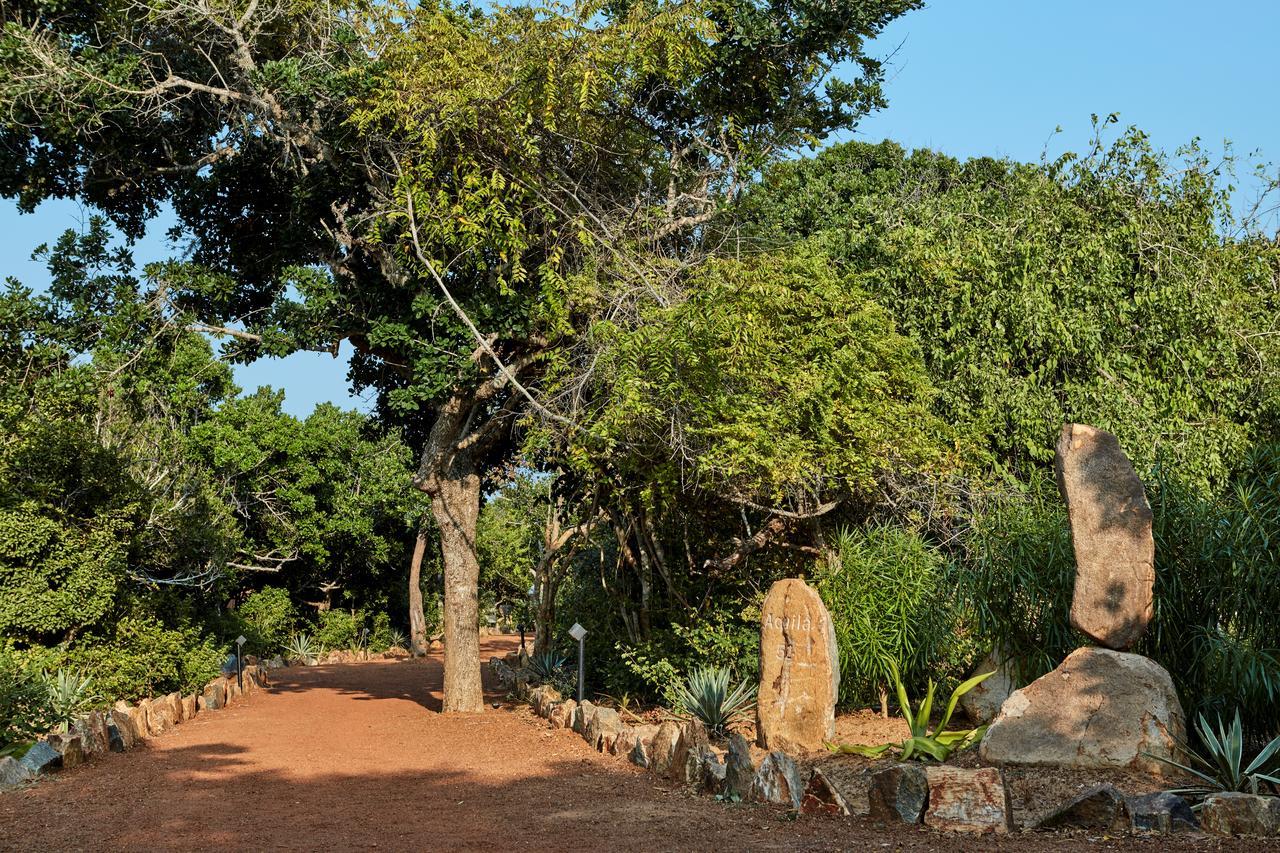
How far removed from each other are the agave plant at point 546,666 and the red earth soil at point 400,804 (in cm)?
307

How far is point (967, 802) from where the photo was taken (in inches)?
252

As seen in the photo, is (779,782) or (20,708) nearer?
(779,782)

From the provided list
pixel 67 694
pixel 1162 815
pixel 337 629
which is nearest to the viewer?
pixel 1162 815

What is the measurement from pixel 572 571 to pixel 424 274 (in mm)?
6228

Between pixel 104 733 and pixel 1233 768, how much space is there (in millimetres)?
9806

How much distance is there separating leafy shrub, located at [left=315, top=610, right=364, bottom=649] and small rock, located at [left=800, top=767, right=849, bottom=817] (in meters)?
23.8

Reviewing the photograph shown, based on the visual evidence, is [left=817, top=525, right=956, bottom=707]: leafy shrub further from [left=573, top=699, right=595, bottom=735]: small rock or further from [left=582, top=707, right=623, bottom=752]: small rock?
[left=573, top=699, right=595, bottom=735]: small rock

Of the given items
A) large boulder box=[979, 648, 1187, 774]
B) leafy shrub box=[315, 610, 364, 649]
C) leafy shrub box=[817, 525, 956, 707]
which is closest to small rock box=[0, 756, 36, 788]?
leafy shrub box=[817, 525, 956, 707]

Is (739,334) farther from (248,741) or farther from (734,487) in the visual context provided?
(248,741)

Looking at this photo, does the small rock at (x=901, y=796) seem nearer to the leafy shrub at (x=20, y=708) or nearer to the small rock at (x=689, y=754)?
the small rock at (x=689, y=754)

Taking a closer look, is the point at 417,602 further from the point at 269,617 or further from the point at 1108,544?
the point at 1108,544

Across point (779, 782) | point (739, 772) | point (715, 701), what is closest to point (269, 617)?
point (715, 701)

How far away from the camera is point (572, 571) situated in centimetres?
1753

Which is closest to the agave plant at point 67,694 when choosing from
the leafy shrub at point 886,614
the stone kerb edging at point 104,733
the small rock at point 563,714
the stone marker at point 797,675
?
the stone kerb edging at point 104,733
